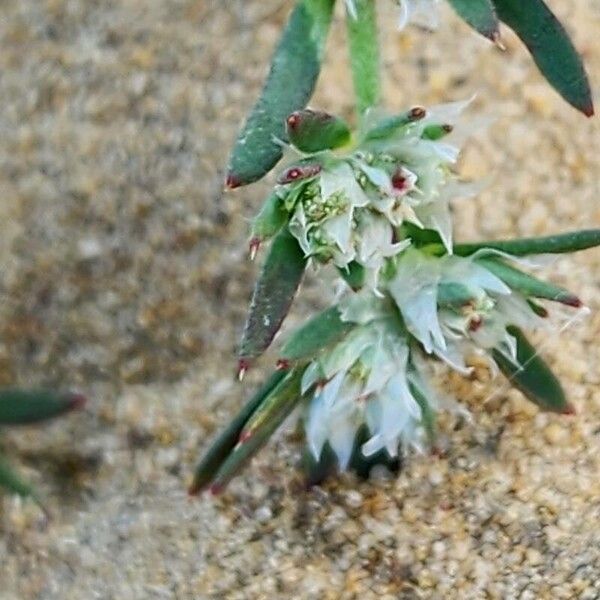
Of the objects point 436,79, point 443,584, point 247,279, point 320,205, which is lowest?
point 443,584

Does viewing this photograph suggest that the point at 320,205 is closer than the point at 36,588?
Yes

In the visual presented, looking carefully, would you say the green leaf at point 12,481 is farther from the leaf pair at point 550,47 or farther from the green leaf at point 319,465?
the leaf pair at point 550,47

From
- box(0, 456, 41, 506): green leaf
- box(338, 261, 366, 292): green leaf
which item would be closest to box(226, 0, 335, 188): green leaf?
box(338, 261, 366, 292): green leaf

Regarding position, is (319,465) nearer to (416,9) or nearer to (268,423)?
(268,423)

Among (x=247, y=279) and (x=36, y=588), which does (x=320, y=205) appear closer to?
(x=247, y=279)

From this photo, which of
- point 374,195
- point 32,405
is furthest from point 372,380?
point 32,405

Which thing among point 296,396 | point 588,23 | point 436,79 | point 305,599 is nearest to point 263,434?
point 296,396

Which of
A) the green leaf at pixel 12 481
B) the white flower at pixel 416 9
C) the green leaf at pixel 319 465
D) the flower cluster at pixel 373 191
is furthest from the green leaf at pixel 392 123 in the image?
the green leaf at pixel 12 481
